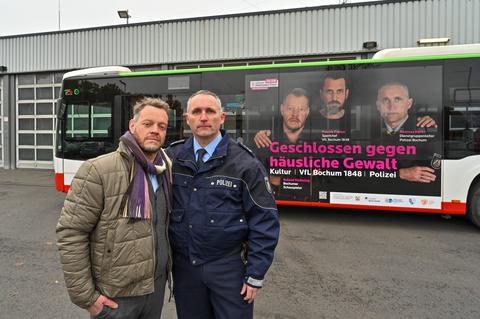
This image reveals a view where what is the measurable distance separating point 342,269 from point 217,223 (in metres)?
2.85

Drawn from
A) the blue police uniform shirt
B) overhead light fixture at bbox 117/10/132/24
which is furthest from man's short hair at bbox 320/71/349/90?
overhead light fixture at bbox 117/10/132/24

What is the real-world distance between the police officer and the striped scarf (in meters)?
0.09

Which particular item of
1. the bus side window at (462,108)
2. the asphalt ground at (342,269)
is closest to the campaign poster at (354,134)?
the bus side window at (462,108)

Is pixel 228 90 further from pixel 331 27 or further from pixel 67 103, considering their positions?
pixel 331 27

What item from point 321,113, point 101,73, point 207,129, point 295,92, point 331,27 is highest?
point 331,27

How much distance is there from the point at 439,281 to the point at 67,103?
779 centimetres

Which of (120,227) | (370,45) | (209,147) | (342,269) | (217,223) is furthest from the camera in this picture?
(370,45)

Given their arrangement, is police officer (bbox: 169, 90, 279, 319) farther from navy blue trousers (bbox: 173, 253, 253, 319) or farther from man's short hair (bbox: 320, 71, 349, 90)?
man's short hair (bbox: 320, 71, 349, 90)

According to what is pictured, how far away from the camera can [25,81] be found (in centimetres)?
1561

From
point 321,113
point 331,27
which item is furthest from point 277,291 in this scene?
point 331,27

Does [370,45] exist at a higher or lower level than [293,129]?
higher

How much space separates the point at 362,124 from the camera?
6.00 metres

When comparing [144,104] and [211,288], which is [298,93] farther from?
[211,288]

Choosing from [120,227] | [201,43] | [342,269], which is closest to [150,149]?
[120,227]
